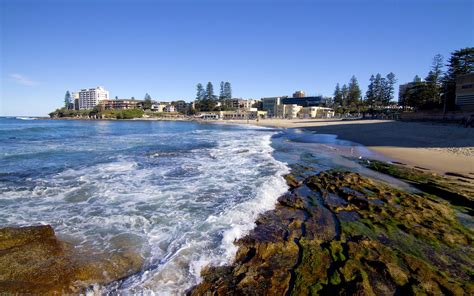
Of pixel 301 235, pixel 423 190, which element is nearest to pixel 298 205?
pixel 301 235

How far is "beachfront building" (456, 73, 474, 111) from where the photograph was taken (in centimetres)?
3722

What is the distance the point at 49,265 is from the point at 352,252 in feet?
17.7

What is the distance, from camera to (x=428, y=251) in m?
4.89

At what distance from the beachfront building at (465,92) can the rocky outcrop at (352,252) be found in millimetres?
41864

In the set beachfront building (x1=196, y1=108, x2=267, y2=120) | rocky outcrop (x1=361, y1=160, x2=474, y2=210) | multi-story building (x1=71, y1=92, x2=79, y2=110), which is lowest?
rocky outcrop (x1=361, y1=160, x2=474, y2=210)

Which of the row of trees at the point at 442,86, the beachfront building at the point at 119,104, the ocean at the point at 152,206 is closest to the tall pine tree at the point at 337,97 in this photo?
the row of trees at the point at 442,86

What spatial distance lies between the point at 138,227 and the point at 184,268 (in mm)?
2270

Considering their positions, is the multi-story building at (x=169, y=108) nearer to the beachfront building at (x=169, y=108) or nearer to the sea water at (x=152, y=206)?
the beachfront building at (x=169, y=108)

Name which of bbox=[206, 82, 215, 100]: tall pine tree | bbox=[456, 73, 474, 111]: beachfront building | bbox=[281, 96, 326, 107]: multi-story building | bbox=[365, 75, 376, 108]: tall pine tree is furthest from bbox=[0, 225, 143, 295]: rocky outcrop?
bbox=[281, 96, 326, 107]: multi-story building

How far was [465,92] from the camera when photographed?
38469mm

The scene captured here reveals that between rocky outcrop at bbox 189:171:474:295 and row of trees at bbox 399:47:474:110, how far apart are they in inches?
1829

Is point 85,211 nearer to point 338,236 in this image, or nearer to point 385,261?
point 338,236

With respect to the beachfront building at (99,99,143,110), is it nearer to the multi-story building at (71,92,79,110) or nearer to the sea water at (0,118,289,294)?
the multi-story building at (71,92,79,110)

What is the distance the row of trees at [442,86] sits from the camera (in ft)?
149
